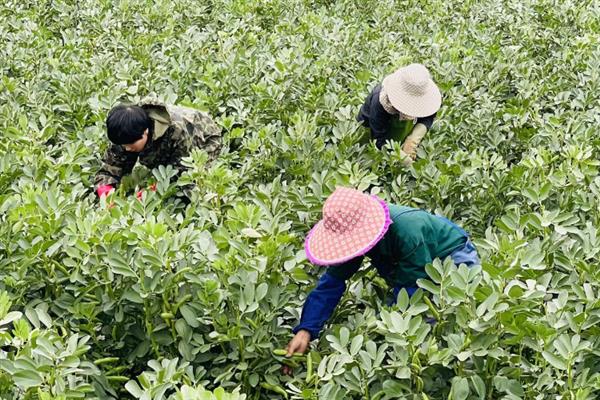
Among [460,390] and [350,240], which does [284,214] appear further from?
[460,390]

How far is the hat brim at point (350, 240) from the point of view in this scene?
2.22 m

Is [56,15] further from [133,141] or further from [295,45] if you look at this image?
[133,141]

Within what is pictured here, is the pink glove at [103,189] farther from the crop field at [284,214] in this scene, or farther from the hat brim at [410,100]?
the hat brim at [410,100]

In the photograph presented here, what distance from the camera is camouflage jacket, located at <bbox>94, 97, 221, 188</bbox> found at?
3.27m

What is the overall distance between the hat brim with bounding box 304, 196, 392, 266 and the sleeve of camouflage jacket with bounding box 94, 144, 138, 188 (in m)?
1.34

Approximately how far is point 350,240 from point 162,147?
1377mm

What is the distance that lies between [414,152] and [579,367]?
64.7 inches

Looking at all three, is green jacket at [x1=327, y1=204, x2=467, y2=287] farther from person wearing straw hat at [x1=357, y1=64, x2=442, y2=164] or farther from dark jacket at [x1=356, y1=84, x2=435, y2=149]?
dark jacket at [x1=356, y1=84, x2=435, y2=149]

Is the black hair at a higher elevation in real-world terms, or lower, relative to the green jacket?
lower

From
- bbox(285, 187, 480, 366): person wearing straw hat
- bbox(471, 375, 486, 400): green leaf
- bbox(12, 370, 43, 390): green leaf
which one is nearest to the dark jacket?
bbox(285, 187, 480, 366): person wearing straw hat

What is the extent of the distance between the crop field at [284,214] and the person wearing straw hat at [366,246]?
0.28 feet

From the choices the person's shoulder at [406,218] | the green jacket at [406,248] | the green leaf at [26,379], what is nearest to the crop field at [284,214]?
the green leaf at [26,379]

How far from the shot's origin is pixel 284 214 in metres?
2.77

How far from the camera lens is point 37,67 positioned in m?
4.50
